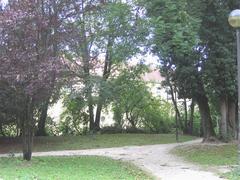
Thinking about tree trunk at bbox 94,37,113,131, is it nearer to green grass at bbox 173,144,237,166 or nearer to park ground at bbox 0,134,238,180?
park ground at bbox 0,134,238,180

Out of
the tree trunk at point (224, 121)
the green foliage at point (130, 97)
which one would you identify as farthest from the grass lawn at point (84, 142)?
the tree trunk at point (224, 121)

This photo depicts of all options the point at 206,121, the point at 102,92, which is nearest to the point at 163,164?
the point at 206,121

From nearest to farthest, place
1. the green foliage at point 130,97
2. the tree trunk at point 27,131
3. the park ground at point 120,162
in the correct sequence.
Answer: the park ground at point 120,162, the tree trunk at point 27,131, the green foliage at point 130,97

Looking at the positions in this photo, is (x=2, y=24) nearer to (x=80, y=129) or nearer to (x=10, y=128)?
(x=10, y=128)

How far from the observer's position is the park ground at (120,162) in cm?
1288

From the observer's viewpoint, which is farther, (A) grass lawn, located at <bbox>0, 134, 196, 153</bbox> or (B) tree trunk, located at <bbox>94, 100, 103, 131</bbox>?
(B) tree trunk, located at <bbox>94, 100, 103, 131</bbox>

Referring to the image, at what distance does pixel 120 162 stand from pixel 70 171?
3.78 metres

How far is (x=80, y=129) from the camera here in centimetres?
3266

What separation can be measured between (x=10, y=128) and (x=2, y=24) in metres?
14.9

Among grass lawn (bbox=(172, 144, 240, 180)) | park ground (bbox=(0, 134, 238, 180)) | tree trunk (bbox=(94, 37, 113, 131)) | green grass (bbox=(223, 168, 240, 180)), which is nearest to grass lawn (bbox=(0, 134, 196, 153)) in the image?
park ground (bbox=(0, 134, 238, 180))

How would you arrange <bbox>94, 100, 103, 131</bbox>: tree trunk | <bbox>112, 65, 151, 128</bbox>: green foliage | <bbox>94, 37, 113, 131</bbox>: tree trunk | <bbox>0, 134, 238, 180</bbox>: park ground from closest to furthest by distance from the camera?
<bbox>0, 134, 238, 180</bbox>: park ground → <bbox>94, 37, 113, 131</bbox>: tree trunk → <bbox>112, 65, 151, 128</bbox>: green foliage → <bbox>94, 100, 103, 131</bbox>: tree trunk

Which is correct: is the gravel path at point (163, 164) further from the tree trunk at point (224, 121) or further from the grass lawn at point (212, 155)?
the tree trunk at point (224, 121)

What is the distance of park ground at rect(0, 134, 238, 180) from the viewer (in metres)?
12.9

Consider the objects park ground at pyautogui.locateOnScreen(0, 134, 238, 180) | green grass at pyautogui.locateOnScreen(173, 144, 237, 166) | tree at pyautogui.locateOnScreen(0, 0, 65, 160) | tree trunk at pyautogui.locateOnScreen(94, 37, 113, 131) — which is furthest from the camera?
tree trunk at pyautogui.locateOnScreen(94, 37, 113, 131)
